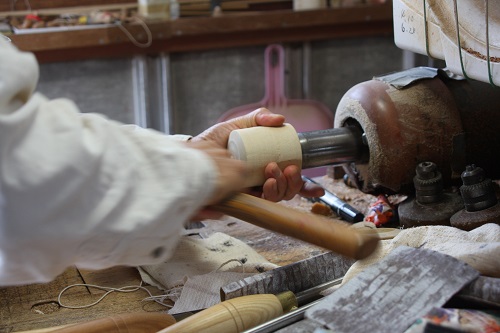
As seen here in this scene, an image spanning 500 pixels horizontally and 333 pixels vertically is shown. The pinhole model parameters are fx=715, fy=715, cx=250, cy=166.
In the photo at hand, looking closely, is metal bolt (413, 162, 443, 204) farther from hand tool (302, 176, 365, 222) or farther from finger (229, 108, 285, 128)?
finger (229, 108, 285, 128)

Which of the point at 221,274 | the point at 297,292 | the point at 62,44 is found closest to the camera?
the point at 297,292

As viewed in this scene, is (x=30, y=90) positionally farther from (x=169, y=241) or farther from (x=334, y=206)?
(x=334, y=206)

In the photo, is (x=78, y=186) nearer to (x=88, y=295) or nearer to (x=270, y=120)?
(x=88, y=295)

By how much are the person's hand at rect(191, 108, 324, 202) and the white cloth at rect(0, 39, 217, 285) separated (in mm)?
458

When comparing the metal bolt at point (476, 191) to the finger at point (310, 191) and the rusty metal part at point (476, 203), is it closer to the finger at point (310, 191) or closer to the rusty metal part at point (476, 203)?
the rusty metal part at point (476, 203)

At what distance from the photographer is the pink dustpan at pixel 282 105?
10.4ft

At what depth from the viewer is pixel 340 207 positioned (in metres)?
1.62

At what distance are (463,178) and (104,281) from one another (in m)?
0.72

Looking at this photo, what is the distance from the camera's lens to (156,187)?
3.01ft

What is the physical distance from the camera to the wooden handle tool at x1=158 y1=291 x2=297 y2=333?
41.4 inches

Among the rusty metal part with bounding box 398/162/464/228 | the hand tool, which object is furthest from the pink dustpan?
the rusty metal part with bounding box 398/162/464/228

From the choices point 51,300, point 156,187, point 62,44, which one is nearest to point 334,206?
point 51,300

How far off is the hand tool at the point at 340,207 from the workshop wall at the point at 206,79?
1785mm

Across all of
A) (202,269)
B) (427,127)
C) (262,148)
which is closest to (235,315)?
(202,269)
